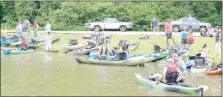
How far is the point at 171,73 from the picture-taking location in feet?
61.8

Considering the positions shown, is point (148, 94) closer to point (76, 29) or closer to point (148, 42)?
point (148, 42)

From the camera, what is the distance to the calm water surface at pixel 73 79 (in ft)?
63.3

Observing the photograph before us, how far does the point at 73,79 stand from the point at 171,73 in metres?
5.26

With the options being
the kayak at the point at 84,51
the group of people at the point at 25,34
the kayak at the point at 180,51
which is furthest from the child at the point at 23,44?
the kayak at the point at 180,51

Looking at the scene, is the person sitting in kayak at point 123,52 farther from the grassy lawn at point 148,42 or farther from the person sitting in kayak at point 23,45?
Result: the person sitting in kayak at point 23,45

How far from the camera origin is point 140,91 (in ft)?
64.3

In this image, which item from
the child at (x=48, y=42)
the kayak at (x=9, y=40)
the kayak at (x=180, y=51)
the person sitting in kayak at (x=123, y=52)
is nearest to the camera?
the person sitting in kayak at (x=123, y=52)

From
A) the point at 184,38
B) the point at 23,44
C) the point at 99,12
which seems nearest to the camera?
the point at 184,38

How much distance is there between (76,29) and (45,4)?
14.7 ft

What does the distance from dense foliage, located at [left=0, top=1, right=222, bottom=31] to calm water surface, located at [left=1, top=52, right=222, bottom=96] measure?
1822 cm

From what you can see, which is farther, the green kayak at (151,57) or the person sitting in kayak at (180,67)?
the green kayak at (151,57)

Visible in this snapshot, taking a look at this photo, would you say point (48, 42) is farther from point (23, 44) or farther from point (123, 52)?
point (123, 52)

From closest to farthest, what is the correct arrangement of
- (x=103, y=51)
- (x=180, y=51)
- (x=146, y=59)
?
(x=146, y=59) < (x=103, y=51) < (x=180, y=51)

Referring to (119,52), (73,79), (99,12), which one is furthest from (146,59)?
(99,12)
